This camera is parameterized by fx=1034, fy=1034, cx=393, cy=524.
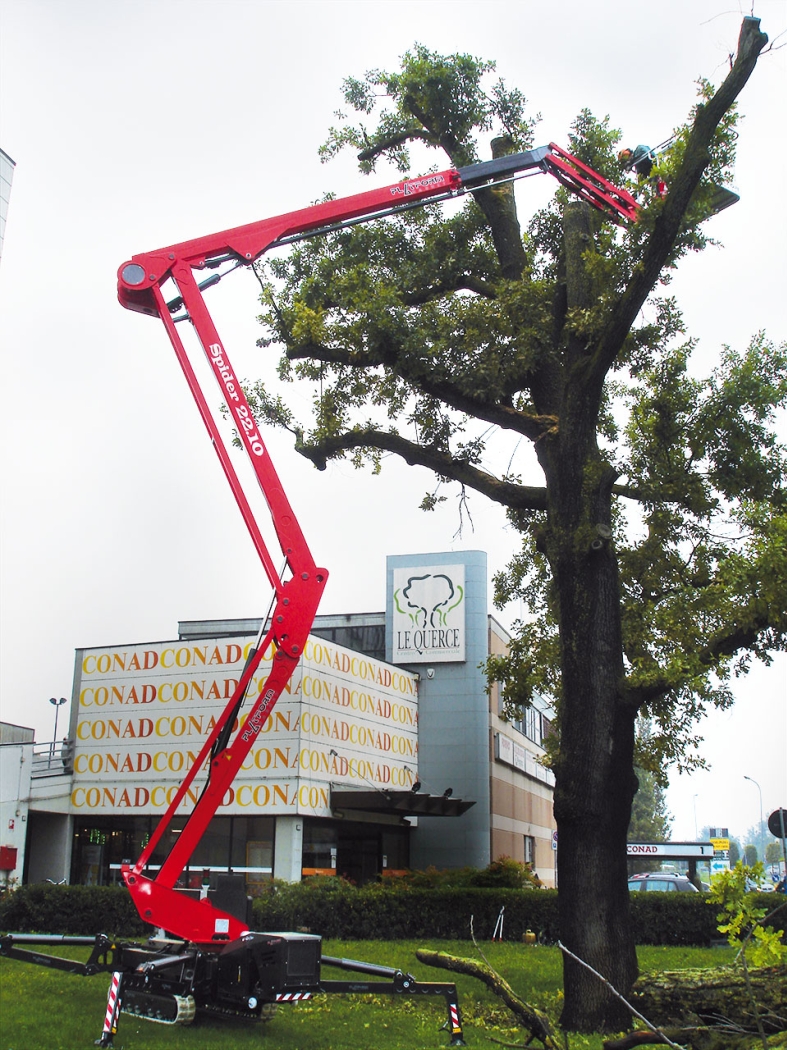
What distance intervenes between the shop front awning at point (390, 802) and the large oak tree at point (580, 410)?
7.42 metres

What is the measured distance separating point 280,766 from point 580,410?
12.3 metres

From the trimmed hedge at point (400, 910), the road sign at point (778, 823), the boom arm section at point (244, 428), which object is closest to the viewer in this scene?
the boom arm section at point (244, 428)

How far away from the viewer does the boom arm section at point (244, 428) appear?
1175 cm

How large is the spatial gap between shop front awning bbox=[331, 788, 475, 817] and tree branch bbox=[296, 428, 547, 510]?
10016 mm

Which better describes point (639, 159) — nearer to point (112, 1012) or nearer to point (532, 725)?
point (112, 1012)

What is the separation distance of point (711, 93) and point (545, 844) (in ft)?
123

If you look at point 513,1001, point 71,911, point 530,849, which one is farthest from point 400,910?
point 530,849

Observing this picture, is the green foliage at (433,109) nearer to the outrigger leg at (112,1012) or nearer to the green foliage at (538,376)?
the green foliage at (538,376)

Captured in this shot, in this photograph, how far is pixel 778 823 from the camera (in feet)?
53.4

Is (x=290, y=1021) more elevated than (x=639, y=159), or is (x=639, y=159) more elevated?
(x=639, y=159)

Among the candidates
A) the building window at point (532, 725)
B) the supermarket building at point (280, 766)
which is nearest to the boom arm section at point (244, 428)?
the supermarket building at point (280, 766)

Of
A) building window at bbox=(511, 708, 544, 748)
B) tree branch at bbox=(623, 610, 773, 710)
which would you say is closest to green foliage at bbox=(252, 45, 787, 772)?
tree branch at bbox=(623, 610, 773, 710)

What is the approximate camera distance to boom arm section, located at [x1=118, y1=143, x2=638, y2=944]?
11.8 metres

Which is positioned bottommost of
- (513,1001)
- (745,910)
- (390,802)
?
(513,1001)
